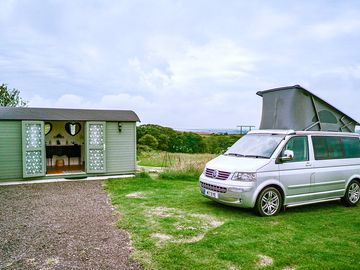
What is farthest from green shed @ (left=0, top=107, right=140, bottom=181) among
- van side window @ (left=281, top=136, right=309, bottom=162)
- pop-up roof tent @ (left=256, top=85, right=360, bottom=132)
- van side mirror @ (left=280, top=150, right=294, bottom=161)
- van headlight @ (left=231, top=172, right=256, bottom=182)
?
van side mirror @ (left=280, top=150, right=294, bottom=161)

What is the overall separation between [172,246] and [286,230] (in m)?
2.21

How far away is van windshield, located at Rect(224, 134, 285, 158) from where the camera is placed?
6.72 meters

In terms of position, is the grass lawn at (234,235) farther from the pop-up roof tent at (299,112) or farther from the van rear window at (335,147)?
the pop-up roof tent at (299,112)

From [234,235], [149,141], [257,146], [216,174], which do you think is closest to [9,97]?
[149,141]

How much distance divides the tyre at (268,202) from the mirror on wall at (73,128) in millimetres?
10312

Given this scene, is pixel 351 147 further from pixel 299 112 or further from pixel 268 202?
pixel 268 202

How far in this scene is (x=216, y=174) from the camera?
6637 millimetres

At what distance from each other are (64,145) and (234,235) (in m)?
10.9

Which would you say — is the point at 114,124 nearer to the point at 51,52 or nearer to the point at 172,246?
the point at 51,52

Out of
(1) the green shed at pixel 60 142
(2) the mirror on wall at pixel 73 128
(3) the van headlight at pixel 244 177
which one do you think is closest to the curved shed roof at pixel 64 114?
(1) the green shed at pixel 60 142

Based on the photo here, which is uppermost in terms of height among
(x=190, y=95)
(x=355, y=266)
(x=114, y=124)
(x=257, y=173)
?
(x=190, y=95)

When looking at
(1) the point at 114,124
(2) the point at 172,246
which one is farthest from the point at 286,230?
(1) the point at 114,124

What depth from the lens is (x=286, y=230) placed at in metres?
5.53

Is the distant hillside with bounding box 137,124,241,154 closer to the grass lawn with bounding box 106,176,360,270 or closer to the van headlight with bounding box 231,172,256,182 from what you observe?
the grass lawn with bounding box 106,176,360,270
